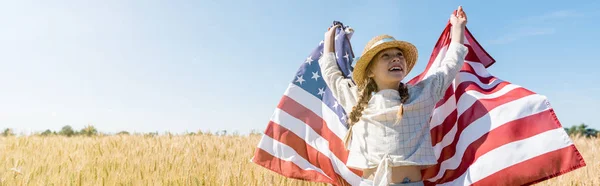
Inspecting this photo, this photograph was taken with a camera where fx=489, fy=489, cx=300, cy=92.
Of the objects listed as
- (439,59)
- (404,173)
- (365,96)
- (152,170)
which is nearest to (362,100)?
(365,96)

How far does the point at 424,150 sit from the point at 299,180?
4.75ft

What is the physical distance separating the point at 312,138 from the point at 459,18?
1671 millimetres

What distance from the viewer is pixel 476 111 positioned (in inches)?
152

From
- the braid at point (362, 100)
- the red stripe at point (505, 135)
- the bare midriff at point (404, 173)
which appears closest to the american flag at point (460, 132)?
the red stripe at point (505, 135)

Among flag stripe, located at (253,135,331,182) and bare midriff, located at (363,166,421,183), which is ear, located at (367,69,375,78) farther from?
flag stripe, located at (253,135,331,182)

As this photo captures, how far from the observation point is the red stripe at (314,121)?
4.34 meters

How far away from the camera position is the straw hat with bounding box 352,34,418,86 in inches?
141

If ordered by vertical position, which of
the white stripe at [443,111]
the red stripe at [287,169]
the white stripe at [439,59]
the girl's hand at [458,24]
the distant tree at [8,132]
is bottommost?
the red stripe at [287,169]

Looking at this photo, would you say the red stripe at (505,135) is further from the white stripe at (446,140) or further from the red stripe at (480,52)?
the red stripe at (480,52)

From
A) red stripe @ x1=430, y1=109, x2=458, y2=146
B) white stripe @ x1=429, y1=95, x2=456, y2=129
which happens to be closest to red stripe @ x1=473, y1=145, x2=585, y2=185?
red stripe @ x1=430, y1=109, x2=458, y2=146

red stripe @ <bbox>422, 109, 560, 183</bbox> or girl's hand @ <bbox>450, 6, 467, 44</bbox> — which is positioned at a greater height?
girl's hand @ <bbox>450, 6, 467, 44</bbox>

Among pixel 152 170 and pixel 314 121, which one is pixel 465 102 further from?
pixel 152 170

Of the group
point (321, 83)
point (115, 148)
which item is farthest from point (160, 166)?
point (115, 148)

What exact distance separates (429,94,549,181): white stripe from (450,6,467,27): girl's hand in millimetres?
781
